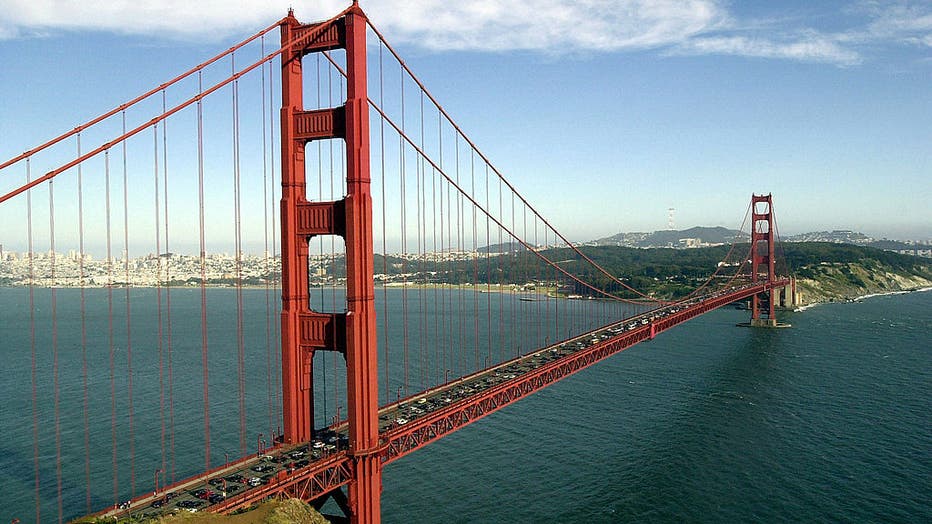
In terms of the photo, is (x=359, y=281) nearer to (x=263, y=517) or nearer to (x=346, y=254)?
(x=346, y=254)

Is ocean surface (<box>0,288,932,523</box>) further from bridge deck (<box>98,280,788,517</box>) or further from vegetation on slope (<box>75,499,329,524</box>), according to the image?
vegetation on slope (<box>75,499,329,524</box>)

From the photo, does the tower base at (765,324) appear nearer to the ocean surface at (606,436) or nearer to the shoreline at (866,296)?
the ocean surface at (606,436)

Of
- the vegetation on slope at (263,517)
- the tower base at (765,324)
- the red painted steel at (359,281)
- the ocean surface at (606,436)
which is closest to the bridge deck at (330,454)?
the vegetation on slope at (263,517)

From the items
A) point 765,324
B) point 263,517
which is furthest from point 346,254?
point 765,324

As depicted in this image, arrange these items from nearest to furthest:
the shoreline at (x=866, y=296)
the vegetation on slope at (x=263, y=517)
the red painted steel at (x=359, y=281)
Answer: the vegetation on slope at (x=263, y=517) < the red painted steel at (x=359, y=281) < the shoreline at (x=866, y=296)

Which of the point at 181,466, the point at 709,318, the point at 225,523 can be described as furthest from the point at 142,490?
the point at 709,318

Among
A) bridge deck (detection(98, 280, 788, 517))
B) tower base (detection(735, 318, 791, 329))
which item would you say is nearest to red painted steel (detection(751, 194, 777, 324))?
tower base (detection(735, 318, 791, 329))
